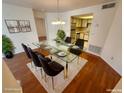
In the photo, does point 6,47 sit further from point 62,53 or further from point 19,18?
point 62,53

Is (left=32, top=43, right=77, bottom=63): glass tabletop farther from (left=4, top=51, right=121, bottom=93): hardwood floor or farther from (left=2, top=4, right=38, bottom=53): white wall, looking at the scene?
(left=2, top=4, right=38, bottom=53): white wall

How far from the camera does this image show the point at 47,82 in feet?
6.66

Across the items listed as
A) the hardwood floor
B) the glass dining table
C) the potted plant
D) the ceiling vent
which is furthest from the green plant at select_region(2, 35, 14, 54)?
the ceiling vent

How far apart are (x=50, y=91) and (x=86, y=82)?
1.03m

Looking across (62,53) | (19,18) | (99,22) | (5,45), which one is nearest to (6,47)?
(5,45)

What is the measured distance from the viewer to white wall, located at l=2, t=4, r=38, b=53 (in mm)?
3453

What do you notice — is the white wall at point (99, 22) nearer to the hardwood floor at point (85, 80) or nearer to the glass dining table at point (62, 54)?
the hardwood floor at point (85, 80)

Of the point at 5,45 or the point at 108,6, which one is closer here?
the point at 108,6

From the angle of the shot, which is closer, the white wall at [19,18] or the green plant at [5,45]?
the green plant at [5,45]

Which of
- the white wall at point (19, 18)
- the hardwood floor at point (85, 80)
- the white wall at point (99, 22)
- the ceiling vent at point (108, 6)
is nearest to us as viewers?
the hardwood floor at point (85, 80)

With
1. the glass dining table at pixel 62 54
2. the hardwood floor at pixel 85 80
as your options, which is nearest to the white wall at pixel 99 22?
the hardwood floor at pixel 85 80

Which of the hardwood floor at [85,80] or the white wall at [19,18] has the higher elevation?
the white wall at [19,18]

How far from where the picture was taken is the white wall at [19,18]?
3.45m

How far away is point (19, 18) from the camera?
3.88 meters
